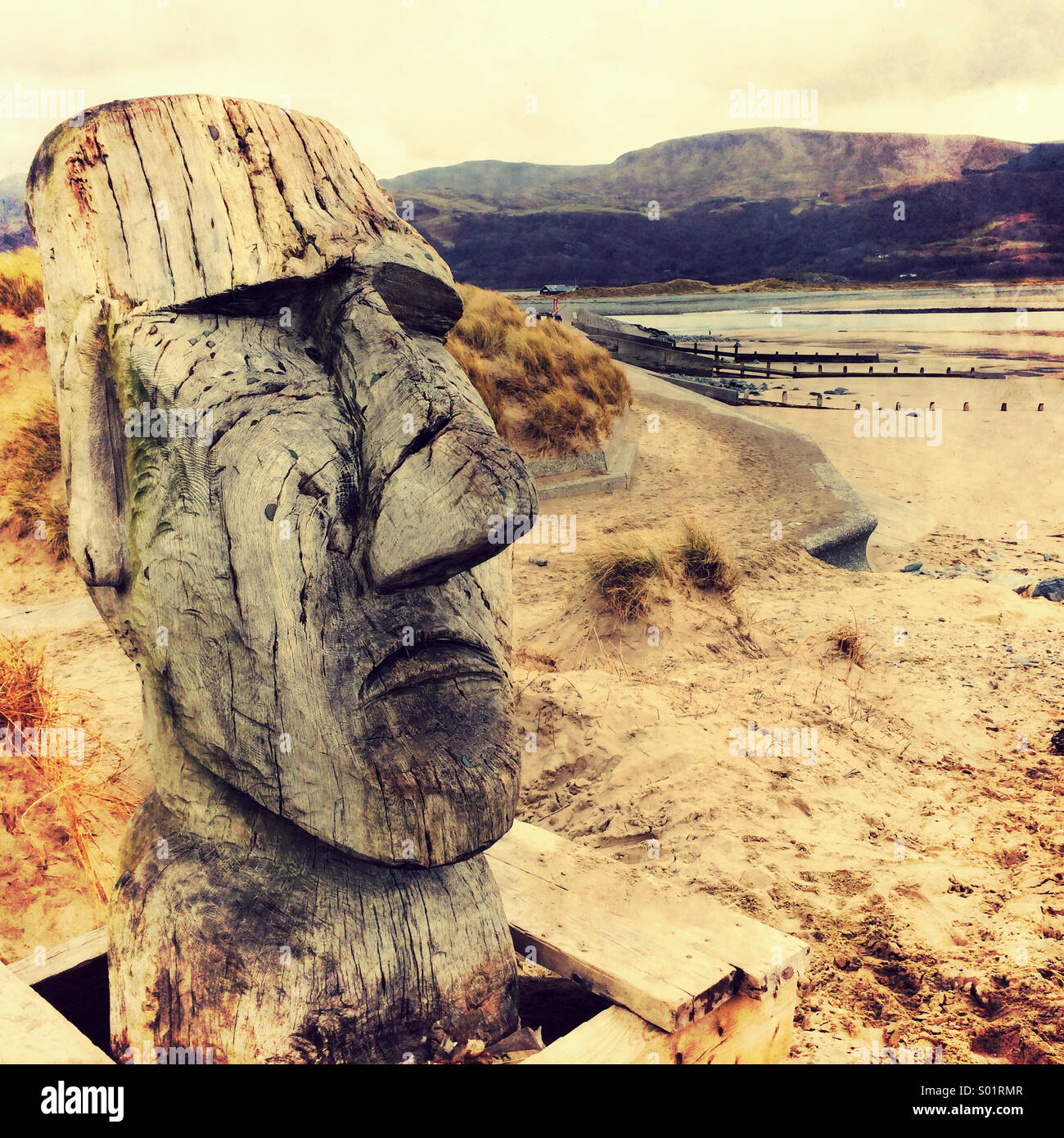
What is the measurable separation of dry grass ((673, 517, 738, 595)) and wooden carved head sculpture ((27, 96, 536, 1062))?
424 cm

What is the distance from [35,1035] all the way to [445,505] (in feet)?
4.39

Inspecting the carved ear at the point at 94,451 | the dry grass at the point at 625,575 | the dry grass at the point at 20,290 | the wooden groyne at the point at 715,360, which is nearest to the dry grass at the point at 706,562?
the dry grass at the point at 625,575

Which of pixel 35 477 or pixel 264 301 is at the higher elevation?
pixel 264 301

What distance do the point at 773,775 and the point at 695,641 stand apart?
5.27 feet

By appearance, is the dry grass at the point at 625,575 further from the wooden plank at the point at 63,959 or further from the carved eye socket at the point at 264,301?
the carved eye socket at the point at 264,301

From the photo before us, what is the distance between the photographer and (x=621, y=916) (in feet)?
7.62

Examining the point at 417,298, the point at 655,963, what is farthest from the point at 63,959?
the point at 417,298

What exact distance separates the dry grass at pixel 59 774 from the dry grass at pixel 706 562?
147 inches

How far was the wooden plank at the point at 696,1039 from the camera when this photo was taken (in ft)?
6.13

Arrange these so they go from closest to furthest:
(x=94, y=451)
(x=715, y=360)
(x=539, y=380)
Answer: (x=94, y=451), (x=539, y=380), (x=715, y=360)

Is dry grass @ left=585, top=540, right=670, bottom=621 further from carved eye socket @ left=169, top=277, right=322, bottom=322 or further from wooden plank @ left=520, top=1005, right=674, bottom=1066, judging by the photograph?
carved eye socket @ left=169, top=277, right=322, bottom=322

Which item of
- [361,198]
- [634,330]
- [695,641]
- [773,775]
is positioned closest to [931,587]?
[695,641]

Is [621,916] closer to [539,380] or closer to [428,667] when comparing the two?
[428,667]

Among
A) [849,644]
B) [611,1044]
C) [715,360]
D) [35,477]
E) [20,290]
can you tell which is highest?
[20,290]
